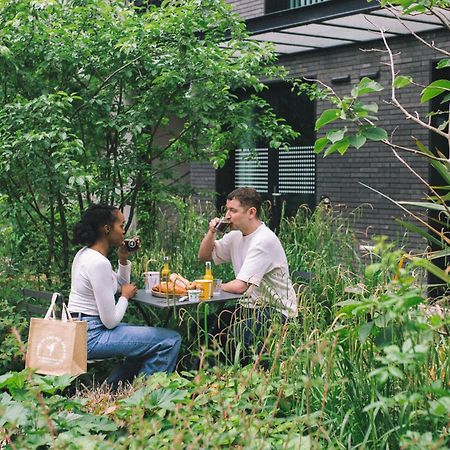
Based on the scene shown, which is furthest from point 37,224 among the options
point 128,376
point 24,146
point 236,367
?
point 236,367

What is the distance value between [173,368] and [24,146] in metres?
2.00

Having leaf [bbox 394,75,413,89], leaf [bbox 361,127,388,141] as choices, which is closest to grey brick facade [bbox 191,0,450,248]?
leaf [bbox 394,75,413,89]

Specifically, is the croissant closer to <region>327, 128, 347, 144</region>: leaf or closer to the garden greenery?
the garden greenery

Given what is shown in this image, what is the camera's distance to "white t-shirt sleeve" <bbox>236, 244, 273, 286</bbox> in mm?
5359

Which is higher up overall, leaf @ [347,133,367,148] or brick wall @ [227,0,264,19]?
brick wall @ [227,0,264,19]

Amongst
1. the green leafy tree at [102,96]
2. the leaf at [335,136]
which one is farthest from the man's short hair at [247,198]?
the leaf at [335,136]

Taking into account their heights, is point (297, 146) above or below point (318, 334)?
above

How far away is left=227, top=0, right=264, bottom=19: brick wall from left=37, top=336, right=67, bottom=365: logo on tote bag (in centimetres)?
907

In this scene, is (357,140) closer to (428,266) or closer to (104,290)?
(428,266)

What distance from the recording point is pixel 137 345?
4.89 m

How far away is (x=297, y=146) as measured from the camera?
1230 cm

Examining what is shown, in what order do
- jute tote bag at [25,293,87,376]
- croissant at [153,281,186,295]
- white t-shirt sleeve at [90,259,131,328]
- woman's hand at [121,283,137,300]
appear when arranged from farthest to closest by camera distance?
1. croissant at [153,281,186,295]
2. woman's hand at [121,283,137,300]
3. white t-shirt sleeve at [90,259,131,328]
4. jute tote bag at [25,293,87,376]

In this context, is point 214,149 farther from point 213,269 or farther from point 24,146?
point 24,146

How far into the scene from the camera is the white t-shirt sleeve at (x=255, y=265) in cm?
536
